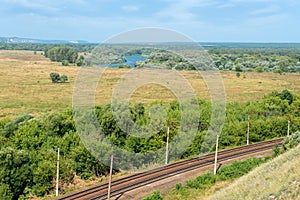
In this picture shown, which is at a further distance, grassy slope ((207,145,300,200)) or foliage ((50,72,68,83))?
foliage ((50,72,68,83))

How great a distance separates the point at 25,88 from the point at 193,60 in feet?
154

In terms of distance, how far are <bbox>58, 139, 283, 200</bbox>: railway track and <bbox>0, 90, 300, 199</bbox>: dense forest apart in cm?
222

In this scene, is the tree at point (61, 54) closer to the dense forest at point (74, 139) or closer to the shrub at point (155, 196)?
the dense forest at point (74, 139)

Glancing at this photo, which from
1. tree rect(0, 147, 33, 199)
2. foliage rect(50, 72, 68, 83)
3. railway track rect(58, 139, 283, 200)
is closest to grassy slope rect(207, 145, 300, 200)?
railway track rect(58, 139, 283, 200)

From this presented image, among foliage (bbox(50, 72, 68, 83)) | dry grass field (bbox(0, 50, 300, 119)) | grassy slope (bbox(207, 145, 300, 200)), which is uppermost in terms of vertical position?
grassy slope (bbox(207, 145, 300, 200))

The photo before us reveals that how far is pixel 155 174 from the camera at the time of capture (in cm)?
2600

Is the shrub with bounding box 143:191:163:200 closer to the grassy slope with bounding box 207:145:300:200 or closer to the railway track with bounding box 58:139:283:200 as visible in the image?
the railway track with bounding box 58:139:283:200

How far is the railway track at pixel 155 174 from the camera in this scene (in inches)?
880

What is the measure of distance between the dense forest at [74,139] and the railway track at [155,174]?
87.6 inches

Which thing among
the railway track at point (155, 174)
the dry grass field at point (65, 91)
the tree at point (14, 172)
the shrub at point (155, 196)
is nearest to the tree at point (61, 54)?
the dry grass field at point (65, 91)

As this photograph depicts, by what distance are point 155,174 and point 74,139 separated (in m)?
7.39

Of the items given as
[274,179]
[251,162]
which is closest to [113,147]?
[251,162]

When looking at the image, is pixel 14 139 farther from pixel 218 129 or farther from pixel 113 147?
pixel 218 129

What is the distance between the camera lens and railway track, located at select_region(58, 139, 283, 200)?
880 inches
